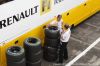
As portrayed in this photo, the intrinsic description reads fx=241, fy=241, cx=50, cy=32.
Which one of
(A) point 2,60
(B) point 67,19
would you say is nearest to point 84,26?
(B) point 67,19

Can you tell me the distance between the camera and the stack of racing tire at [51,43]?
8.59 meters

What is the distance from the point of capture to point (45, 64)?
891 centimetres

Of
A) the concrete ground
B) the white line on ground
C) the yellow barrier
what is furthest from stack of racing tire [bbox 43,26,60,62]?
the white line on ground

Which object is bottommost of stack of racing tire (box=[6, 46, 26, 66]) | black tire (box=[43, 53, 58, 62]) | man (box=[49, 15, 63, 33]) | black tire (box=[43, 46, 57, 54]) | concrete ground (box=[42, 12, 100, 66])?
concrete ground (box=[42, 12, 100, 66])

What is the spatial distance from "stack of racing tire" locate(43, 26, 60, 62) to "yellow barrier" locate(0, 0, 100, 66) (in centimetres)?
39

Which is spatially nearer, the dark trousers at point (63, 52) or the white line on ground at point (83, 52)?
the dark trousers at point (63, 52)

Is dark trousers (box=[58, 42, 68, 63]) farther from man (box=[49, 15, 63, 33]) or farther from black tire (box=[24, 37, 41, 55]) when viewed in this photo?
black tire (box=[24, 37, 41, 55])

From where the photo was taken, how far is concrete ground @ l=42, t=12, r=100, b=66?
9.18 m

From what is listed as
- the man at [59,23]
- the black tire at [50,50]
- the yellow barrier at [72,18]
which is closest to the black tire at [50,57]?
the black tire at [50,50]

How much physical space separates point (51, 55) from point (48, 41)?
22.6 inches

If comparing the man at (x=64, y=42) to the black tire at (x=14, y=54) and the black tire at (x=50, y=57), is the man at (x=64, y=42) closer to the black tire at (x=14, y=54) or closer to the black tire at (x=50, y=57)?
the black tire at (x=50, y=57)

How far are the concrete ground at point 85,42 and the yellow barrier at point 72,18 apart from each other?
1.26 feet

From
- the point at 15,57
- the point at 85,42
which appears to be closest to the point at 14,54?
the point at 15,57

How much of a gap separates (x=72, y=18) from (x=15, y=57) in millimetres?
4091
